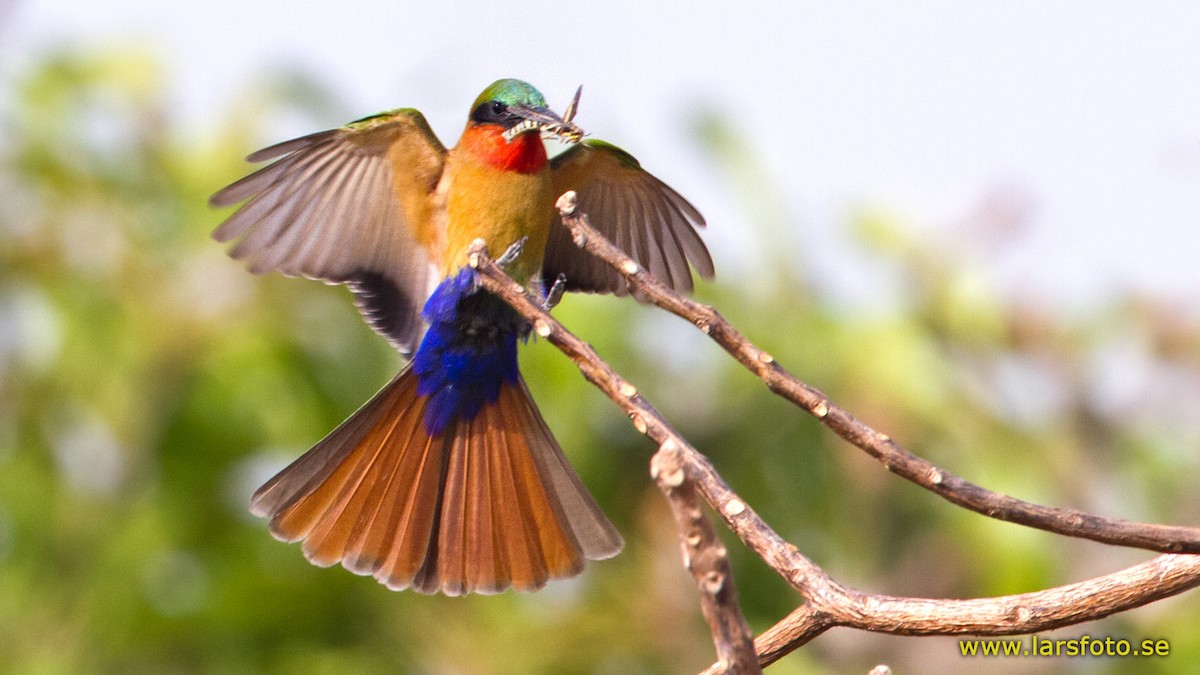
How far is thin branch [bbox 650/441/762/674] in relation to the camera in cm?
192

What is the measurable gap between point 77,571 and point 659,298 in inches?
220

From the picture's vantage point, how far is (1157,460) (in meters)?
6.55

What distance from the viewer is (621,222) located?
4.11 metres

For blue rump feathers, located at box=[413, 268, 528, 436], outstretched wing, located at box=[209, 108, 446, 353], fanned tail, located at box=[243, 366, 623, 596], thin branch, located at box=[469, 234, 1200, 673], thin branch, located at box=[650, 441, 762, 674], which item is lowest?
thin branch, located at box=[650, 441, 762, 674]

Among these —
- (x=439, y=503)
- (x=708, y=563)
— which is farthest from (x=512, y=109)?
(x=708, y=563)

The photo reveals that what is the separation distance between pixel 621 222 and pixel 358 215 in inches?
29.5

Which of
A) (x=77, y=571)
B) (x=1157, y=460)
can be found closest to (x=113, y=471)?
(x=77, y=571)

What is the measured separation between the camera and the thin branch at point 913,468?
220 cm

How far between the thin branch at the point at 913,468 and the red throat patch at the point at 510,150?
124cm

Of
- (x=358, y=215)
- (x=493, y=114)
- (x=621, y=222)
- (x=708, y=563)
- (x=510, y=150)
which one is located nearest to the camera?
(x=708, y=563)

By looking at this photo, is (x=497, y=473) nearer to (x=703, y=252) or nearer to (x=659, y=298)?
(x=703, y=252)

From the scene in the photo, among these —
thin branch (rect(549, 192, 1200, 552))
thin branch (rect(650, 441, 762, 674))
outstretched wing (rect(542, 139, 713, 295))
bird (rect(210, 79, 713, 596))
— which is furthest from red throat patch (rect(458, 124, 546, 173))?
thin branch (rect(650, 441, 762, 674))

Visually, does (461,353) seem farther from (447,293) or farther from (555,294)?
(555,294)

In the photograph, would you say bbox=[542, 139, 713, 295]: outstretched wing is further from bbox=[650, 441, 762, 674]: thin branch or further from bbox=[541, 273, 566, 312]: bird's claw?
bbox=[650, 441, 762, 674]: thin branch
